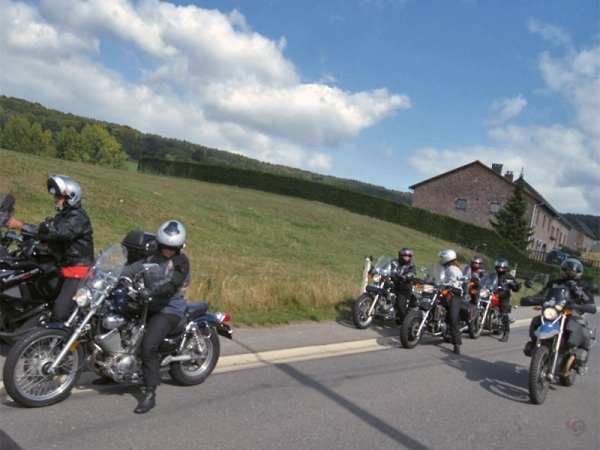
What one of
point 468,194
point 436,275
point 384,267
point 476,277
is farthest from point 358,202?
point 436,275

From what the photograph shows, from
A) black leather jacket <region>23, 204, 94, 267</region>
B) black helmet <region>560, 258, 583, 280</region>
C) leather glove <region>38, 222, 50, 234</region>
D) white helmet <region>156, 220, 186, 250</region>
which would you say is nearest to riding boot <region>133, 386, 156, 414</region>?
white helmet <region>156, 220, 186, 250</region>

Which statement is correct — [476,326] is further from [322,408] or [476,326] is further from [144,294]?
[144,294]

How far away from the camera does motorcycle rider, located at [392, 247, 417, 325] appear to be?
9938mm

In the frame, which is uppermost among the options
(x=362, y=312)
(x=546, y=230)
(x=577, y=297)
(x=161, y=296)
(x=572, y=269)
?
(x=546, y=230)

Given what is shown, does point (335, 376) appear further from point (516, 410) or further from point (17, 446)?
point (17, 446)

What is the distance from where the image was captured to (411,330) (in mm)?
8742

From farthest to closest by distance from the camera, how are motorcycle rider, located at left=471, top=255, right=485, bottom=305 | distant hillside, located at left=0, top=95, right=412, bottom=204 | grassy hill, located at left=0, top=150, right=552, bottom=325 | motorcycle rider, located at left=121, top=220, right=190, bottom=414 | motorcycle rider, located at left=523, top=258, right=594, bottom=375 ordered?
distant hillside, located at left=0, top=95, right=412, bottom=204 < motorcycle rider, located at left=471, top=255, right=485, bottom=305 < grassy hill, located at left=0, top=150, right=552, bottom=325 < motorcycle rider, located at left=523, top=258, right=594, bottom=375 < motorcycle rider, located at left=121, top=220, right=190, bottom=414

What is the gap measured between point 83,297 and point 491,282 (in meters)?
8.96

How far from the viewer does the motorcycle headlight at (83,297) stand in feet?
15.2

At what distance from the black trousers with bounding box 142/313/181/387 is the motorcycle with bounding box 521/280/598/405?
432 cm

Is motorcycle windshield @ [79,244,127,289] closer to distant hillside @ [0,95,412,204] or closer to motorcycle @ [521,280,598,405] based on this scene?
motorcycle @ [521,280,598,405]

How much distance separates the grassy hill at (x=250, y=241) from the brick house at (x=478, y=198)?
16123mm

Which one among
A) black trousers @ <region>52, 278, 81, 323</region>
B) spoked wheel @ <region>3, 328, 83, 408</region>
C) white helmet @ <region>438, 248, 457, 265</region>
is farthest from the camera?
white helmet @ <region>438, 248, 457, 265</region>

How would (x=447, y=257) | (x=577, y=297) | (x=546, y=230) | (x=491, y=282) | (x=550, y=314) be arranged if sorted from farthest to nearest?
(x=546, y=230) → (x=491, y=282) → (x=447, y=257) → (x=577, y=297) → (x=550, y=314)
